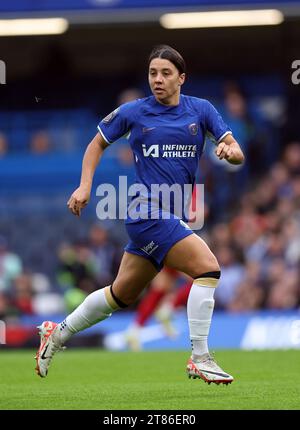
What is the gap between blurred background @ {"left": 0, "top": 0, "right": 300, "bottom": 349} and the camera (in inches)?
667

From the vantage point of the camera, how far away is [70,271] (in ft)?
61.0

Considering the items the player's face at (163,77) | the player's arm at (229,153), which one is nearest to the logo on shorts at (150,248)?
the player's arm at (229,153)

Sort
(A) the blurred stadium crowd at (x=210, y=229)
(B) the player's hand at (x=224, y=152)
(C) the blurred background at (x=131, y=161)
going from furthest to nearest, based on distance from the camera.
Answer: (A) the blurred stadium crowd at (x=210, y=229)
(C) the blurred background at (x=131, y=161)
(B) the player's hand at (x=224, y=152)

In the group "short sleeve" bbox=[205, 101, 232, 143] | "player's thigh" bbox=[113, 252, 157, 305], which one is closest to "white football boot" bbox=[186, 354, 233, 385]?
"player's thigh" bbox=[113, 252, 157, 305]

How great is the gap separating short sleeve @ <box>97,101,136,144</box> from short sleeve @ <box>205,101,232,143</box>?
548 millimetres

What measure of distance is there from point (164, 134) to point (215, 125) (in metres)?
0.39

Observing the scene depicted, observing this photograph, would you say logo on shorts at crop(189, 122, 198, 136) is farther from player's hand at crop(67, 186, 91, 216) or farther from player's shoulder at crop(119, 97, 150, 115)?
player's hand at crop(67, 186, 91, 216)

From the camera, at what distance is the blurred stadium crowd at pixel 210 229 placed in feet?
58.3

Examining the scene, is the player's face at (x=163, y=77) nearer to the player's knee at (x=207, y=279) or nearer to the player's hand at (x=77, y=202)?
the player's hand at (x=77, y=202)

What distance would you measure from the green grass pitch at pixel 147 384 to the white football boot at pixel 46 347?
0.18 meters

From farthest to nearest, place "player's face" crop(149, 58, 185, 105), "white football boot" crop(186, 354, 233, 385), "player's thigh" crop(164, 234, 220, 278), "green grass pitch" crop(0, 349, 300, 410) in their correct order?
"player's face" crop(149, 58, 185, 105) → "player's thigh" crop(164, 234, 220, 278) → "white football boot" crop(186, 354, 233, 385) → "green grass pitch" crop(0, 349, 300, 410)

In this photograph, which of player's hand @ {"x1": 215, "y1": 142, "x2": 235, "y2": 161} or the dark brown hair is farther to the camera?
the dark brown hair

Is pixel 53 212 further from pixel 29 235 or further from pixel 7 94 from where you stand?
pixel 7 94

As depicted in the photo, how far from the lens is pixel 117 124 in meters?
8.19
